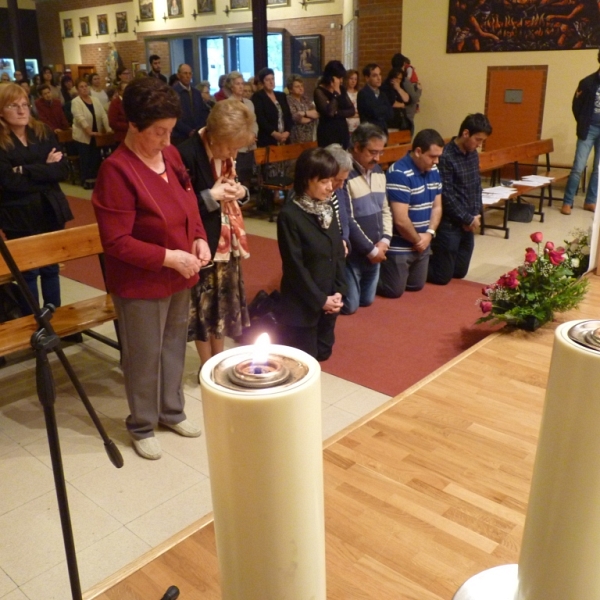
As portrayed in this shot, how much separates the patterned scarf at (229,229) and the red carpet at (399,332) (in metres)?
0.90

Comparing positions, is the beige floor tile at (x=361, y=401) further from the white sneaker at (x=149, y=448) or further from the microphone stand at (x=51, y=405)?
the microphone stand at (x=51, y=405)

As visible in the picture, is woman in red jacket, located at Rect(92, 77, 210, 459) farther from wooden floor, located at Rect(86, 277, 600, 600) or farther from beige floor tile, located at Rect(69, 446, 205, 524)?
wooden floor, located at Rect(86, 277, 600, 600)

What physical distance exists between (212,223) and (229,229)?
0.10 meters

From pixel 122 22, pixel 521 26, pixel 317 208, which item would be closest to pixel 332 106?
pixel 521 26

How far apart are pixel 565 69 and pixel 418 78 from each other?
6.95ft

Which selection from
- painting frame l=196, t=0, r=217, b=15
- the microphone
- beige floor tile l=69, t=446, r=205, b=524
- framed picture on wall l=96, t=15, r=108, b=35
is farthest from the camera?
framed picture on wall l=96, t=15, r=108, b=35

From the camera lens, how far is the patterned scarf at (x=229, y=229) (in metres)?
2.78

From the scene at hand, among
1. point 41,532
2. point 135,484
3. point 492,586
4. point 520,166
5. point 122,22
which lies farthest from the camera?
point 122,22

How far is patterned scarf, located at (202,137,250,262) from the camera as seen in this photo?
9.13 feet

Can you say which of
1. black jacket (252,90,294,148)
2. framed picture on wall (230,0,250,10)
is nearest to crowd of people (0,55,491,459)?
black jacket (252,90,294,148)

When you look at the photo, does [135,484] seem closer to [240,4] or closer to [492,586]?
[492,586]

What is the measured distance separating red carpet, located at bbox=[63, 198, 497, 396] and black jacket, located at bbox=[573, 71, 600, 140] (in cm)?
308

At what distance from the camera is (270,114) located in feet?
22.6

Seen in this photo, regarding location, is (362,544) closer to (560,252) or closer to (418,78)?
(560,252)
